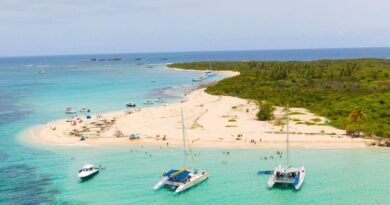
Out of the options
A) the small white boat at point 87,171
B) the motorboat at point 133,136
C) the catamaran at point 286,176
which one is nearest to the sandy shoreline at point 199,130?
the motorboat at point 133,136

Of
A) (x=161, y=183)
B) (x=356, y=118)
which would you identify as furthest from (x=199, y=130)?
(x=356, y=118)

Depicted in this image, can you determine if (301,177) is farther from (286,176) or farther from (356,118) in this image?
(356,118)

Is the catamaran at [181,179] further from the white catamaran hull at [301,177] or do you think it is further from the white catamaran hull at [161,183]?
the white catamaran hull at [301,177]

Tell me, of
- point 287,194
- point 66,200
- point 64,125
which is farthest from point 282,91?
point 66,200

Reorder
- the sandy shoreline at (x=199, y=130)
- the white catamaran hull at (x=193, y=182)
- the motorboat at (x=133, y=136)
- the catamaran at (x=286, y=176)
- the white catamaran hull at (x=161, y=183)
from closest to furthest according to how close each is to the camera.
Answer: the white catamaran hull at (x=193, y=182)
the catamaran at (x=286, y=176)
the white catamaran hull at (x=161, y=183)
the sandy shoreline at (x=199, y=130)
the motorboat at (x=133, y=136)

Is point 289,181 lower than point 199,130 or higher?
lower

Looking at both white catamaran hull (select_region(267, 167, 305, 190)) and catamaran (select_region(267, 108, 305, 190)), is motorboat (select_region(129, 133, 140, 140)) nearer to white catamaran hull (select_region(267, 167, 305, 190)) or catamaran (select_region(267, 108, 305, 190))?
catamaran (select_region(267, 108, 305, 190))

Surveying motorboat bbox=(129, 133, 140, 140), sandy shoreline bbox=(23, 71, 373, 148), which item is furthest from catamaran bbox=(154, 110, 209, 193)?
motorboat bbox=(129, 133, 140, 140)

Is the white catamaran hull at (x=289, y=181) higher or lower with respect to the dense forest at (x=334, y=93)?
lower
